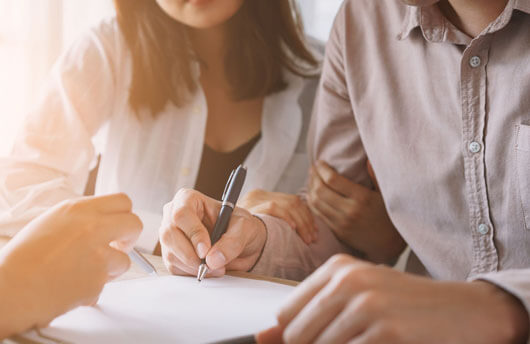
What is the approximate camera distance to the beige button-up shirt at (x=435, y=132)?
27.7 inches

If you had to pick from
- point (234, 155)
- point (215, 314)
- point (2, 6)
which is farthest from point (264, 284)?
point (2, 6)

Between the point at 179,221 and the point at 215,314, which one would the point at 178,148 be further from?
the point at 215,314

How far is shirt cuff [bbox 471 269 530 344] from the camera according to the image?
0.41 metres

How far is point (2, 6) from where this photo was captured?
1.71 meters

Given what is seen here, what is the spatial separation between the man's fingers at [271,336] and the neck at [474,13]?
1.71 feet

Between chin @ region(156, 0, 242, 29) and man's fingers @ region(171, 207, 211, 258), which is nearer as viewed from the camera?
man's fingers @ region(171, 207, 211, 258)

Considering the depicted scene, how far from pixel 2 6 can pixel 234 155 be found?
98cm

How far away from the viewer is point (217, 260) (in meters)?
0.65

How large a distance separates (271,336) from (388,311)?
91 millimetres

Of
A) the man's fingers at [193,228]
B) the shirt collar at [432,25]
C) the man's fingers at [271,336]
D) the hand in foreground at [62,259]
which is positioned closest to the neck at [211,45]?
the shirt collar at [432,25]

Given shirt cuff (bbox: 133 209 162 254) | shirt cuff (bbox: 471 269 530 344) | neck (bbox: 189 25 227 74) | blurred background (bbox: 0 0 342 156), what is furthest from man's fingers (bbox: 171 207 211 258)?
blurred background (bbox: 0 0 342 156)

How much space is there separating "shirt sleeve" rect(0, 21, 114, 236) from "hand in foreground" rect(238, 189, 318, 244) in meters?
0.40

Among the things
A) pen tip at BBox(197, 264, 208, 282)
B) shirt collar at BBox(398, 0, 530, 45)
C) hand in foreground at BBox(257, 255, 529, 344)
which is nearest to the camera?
hand in foreground at BBox(257, 255, 529, 344)

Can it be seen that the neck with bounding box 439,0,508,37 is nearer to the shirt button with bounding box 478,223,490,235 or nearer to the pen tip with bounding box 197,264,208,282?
the shirt button with bounding box 478,223,490,235
